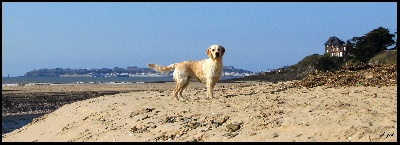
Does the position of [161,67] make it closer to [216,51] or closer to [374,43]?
[216,51]

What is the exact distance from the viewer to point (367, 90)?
1203 centimetres

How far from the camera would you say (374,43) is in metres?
50.6

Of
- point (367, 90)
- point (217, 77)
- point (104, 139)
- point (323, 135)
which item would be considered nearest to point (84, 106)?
point (217, 77)

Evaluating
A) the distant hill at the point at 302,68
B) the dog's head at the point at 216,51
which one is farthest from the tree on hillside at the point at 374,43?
the dog's head at the point at 216,51

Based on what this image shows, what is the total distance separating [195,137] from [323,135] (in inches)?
85.7

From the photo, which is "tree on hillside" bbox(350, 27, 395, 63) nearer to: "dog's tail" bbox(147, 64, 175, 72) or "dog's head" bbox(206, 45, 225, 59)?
"dog's tail" bbox(147, 64, 175, 72)

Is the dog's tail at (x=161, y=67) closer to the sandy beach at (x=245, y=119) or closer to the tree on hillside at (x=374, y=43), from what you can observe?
the sandy beach at (x=245, y=119)

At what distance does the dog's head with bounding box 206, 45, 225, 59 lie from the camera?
42.3 feet

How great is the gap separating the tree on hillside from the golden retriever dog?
1517 inches

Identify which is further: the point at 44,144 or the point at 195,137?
the point at 44,144

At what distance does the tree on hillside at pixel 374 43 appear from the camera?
162ft

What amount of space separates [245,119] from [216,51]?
11.6ft

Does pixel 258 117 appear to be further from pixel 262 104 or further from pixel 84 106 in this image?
pixel 84 106

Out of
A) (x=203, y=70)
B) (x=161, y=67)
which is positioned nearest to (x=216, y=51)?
(x=203, y=70)
